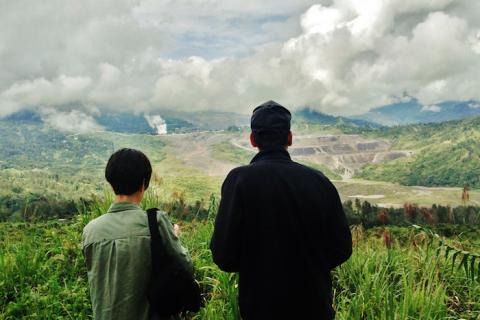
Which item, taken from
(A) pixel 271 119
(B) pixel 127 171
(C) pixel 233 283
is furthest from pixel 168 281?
(C) pixel 233 283

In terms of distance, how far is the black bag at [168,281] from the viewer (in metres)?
2.82

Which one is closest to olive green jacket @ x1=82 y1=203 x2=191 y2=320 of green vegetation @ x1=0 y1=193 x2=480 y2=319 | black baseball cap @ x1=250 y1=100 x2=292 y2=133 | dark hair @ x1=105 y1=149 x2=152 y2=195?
dark hair @ x1=105 y1=149 x2=152 y2=195

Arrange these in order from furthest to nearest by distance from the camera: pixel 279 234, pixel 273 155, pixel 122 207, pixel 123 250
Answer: pixel 122 207 → pixel 123 250 → pixel 273 155 → pixel 279 234

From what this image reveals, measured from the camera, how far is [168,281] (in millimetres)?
2816

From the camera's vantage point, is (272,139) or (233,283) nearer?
(272,139)

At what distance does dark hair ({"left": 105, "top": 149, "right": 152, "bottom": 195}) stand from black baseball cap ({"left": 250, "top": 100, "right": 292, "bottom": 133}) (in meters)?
0.84

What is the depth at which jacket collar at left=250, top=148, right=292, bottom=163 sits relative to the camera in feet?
8.88

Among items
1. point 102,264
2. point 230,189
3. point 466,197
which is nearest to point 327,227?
point 230,189

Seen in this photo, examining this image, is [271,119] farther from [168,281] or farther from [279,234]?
[168,281]

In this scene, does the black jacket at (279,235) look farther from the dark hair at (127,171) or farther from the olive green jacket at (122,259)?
the dark hair at (127,171)

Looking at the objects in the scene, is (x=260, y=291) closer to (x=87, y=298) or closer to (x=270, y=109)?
(x=270, y=109)

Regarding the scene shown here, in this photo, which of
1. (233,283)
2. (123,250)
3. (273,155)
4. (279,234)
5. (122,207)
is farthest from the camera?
(233,283)

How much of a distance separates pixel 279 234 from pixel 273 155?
1.65ft

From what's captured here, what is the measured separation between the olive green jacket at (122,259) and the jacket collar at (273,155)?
0.81 meters
